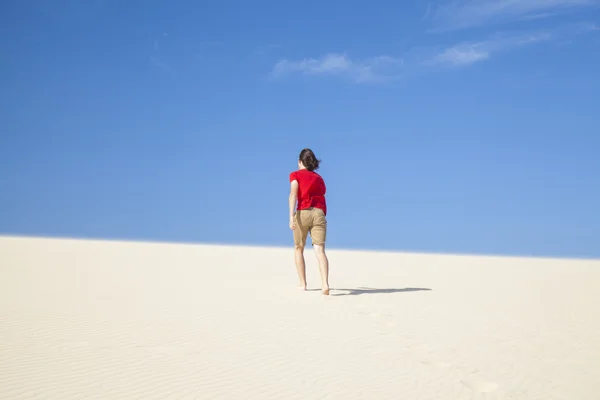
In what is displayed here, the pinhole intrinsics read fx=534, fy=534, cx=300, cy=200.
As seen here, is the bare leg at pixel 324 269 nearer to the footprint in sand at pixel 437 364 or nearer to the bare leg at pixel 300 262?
the bare leg at pixel 300 262

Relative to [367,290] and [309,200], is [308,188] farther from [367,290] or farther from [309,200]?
[367,290]

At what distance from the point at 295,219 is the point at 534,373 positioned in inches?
197

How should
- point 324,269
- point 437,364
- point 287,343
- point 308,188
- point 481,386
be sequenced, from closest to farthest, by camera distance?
point 481,386 < point 437,364 < point 287,343 < point 324,269 < point 308,188

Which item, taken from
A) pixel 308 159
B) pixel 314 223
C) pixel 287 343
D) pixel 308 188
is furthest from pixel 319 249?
pixel 287 343

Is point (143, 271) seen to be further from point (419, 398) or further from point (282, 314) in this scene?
point (419, 398)

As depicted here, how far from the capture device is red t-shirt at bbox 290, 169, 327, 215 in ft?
28.5

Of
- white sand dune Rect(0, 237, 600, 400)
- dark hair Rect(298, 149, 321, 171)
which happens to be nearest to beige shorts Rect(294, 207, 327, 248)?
dark hair Rect(298, 149, 321, 171)

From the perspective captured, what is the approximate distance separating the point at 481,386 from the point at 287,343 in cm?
187

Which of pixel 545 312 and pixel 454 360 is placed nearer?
pixel 454 360

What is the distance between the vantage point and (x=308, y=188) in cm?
866

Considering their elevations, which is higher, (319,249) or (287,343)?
(319,249)

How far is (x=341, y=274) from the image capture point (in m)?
13.4

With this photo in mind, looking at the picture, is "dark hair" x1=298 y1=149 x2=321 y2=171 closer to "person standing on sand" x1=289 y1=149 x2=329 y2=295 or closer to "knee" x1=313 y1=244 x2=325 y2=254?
"person standing on sand" x1=289 y1=149 x2=329 y2=295

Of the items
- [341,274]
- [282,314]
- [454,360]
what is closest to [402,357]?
[454,360]
